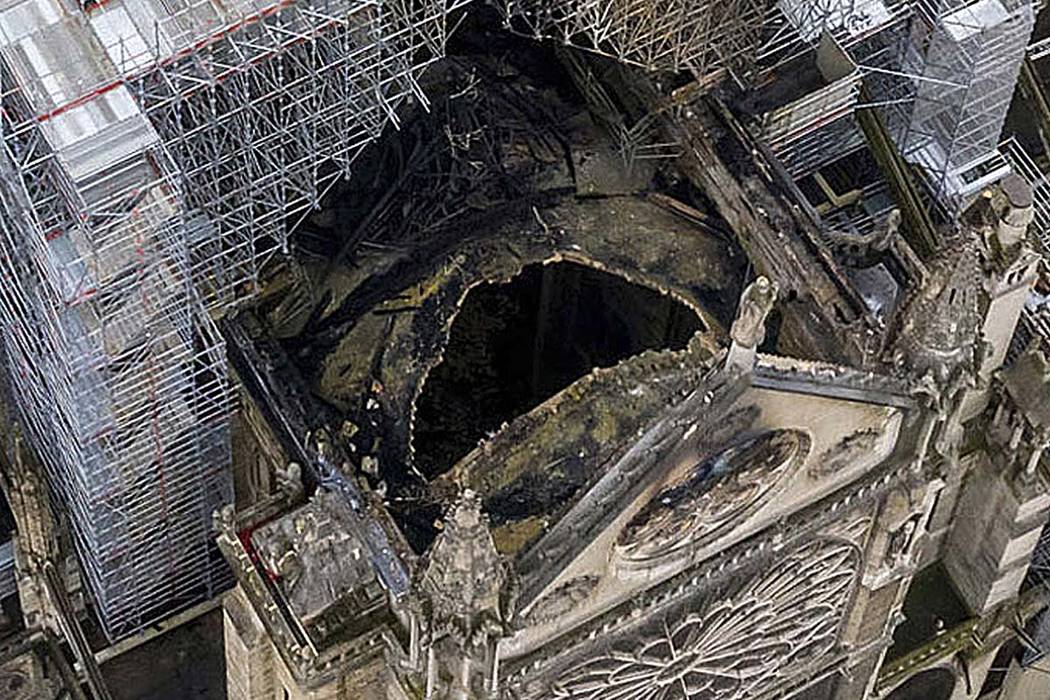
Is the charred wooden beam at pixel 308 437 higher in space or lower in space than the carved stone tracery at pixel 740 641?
higher

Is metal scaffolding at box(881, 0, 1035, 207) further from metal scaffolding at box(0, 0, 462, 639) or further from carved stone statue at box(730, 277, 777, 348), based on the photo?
carved stone statue at box(730, 277, 777, 348)

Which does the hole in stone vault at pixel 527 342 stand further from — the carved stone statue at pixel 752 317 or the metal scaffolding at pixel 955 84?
the carved stone statue at pixel 752 317

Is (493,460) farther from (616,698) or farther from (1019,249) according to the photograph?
(1019,249)

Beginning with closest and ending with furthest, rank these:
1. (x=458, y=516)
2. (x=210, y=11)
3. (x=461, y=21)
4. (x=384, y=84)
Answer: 1. (x=458, y=516)
2. (x=210, y=11)
3. (x=384, y=84)
4. (x=461, y=21)

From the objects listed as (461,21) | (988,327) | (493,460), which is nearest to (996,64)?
(988,327)

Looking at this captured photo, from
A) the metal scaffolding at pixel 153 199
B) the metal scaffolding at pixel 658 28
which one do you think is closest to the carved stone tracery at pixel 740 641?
the metal scaffolding at pixel 153 199

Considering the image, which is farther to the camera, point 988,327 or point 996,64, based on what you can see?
point 996,64
